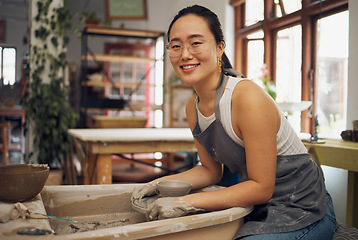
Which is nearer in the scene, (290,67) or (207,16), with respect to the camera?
(207,16)

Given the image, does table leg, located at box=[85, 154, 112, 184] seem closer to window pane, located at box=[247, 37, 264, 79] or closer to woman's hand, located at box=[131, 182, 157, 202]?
woman's hand, located at box=[131, 182, 157, 202]

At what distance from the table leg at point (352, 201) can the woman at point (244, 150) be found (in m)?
0.93

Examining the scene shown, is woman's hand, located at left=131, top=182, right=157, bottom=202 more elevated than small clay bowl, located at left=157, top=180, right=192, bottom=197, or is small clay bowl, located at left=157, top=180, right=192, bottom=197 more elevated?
small clay bowl, located at left=157, top=180, right=192, bottom=197

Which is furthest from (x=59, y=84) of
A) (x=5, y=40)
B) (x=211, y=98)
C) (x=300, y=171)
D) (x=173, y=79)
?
(x=5, y=40)

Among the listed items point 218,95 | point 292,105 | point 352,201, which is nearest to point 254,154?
point 218,95

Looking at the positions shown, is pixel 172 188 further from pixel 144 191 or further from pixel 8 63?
pixel 8 63

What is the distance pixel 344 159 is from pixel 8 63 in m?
9.13

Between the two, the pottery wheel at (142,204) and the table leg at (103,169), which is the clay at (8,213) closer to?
the pottery wheel at (142,204)

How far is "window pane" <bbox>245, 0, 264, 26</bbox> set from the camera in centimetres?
360

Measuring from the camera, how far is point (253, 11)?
370 centimetres

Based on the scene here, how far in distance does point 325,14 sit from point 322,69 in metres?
0.45

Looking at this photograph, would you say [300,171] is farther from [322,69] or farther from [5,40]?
[5,40]

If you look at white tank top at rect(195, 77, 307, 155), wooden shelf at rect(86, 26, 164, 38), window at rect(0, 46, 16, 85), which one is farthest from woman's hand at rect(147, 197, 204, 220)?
window at rect(0, 46, 16, 85)

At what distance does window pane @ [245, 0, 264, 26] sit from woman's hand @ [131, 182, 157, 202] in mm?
2943
